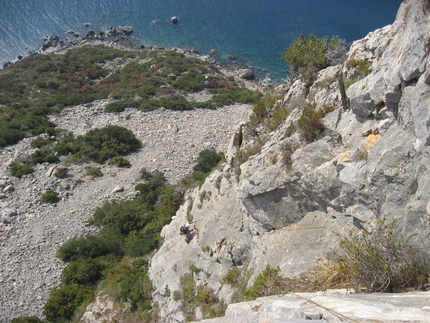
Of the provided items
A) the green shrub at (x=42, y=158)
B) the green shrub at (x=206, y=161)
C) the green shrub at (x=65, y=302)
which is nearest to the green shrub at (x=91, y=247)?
the green shrub at (x=65, y=302)

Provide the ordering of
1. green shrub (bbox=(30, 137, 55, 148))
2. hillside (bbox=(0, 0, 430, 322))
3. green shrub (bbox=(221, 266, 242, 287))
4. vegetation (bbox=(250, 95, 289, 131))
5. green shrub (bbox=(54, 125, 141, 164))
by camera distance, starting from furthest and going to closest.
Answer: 1. green shrub (bbox=(30, 137, 55, 148))
2. green shrub (bbox=(54, 125, 141, 164))
3. vegetation (bbox=(250, 95, 289, 131))
4. green shrub (bbox=(221, 266, 242, 287))
5. hillside (bbox=(0, 0, 430, 322))

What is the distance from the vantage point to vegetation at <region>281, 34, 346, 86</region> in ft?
41.3

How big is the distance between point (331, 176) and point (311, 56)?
23.7 feet

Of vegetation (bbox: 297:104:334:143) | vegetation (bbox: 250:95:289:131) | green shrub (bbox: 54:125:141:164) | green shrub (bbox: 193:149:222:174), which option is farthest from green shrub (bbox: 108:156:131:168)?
vegetation (bbox: 297:104:334:143)

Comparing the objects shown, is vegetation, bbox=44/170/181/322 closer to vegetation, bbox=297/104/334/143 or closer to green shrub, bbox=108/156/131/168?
green shrub, bbox=108/156/131/168

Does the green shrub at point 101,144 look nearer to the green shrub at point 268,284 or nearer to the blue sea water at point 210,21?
the green shrub at point 268,284

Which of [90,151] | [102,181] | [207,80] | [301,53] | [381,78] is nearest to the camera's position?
[381,78]

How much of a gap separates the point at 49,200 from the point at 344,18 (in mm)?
60317

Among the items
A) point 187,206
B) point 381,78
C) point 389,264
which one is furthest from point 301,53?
point 389,264

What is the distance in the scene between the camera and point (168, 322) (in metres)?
12.8

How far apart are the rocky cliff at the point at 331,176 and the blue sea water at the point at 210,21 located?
1622 inches

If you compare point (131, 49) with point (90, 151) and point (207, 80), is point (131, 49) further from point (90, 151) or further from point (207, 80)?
point (90, 151)

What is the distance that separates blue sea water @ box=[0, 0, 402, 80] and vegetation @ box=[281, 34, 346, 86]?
3657 cm

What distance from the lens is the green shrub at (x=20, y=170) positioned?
2430 centimetres
